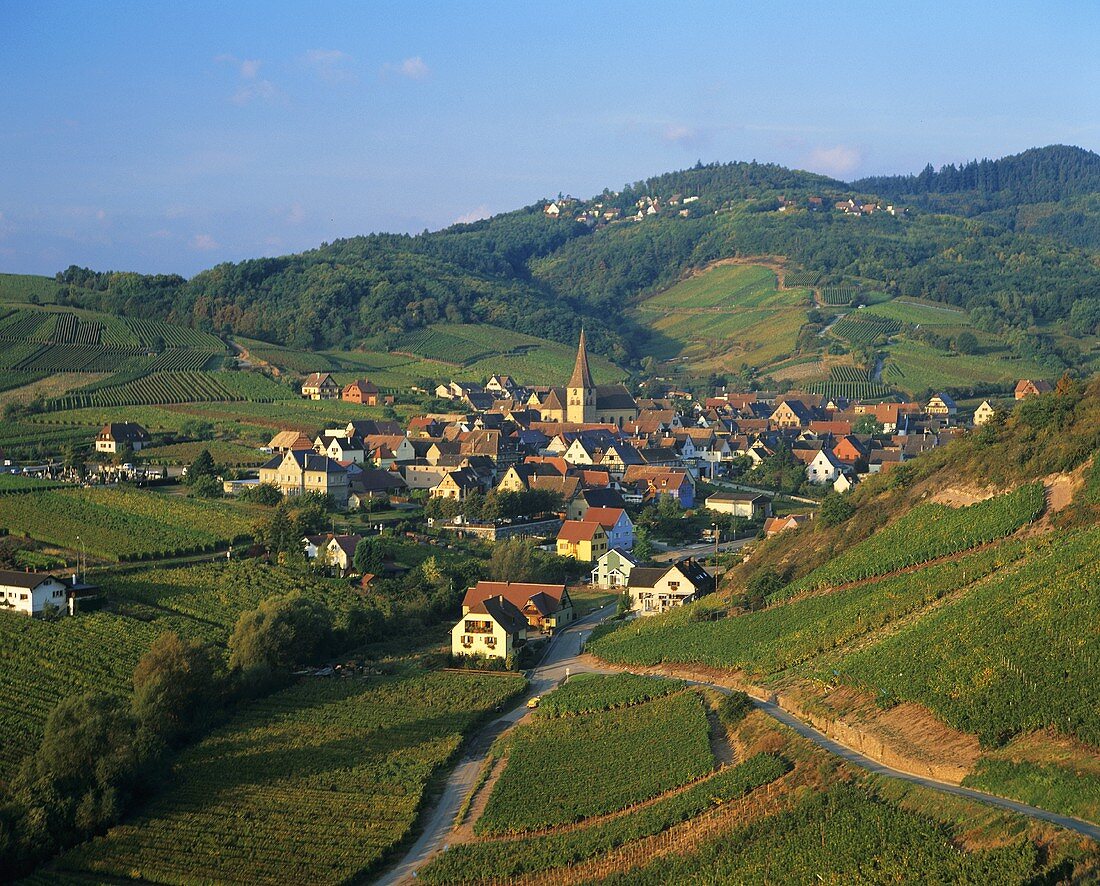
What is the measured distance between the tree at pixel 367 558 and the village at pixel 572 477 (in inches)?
10.6

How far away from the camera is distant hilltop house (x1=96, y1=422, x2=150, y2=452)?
6506 centimetres

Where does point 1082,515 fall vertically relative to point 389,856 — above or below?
above

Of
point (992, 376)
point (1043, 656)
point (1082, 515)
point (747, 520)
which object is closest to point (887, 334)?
point (992, 376)

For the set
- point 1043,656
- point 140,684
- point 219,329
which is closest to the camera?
point 1043,656

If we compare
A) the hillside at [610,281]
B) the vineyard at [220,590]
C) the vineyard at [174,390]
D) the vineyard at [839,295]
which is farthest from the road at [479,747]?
the vineyard at [839,295]

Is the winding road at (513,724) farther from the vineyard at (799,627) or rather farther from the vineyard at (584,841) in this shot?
the vineyard at (799,627)

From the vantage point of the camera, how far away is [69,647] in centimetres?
3353

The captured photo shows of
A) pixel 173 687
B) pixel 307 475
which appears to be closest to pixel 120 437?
pixel 307 475

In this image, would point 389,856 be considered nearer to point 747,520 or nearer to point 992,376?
point 747,520

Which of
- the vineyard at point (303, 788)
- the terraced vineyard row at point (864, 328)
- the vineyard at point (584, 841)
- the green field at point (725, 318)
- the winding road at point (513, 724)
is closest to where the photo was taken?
the winding road at point (513, 724)

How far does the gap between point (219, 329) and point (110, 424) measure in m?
44.9

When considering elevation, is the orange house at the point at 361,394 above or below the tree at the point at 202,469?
above

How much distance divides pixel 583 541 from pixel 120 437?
26690 millimetres

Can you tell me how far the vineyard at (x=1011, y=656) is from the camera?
21.5 m
